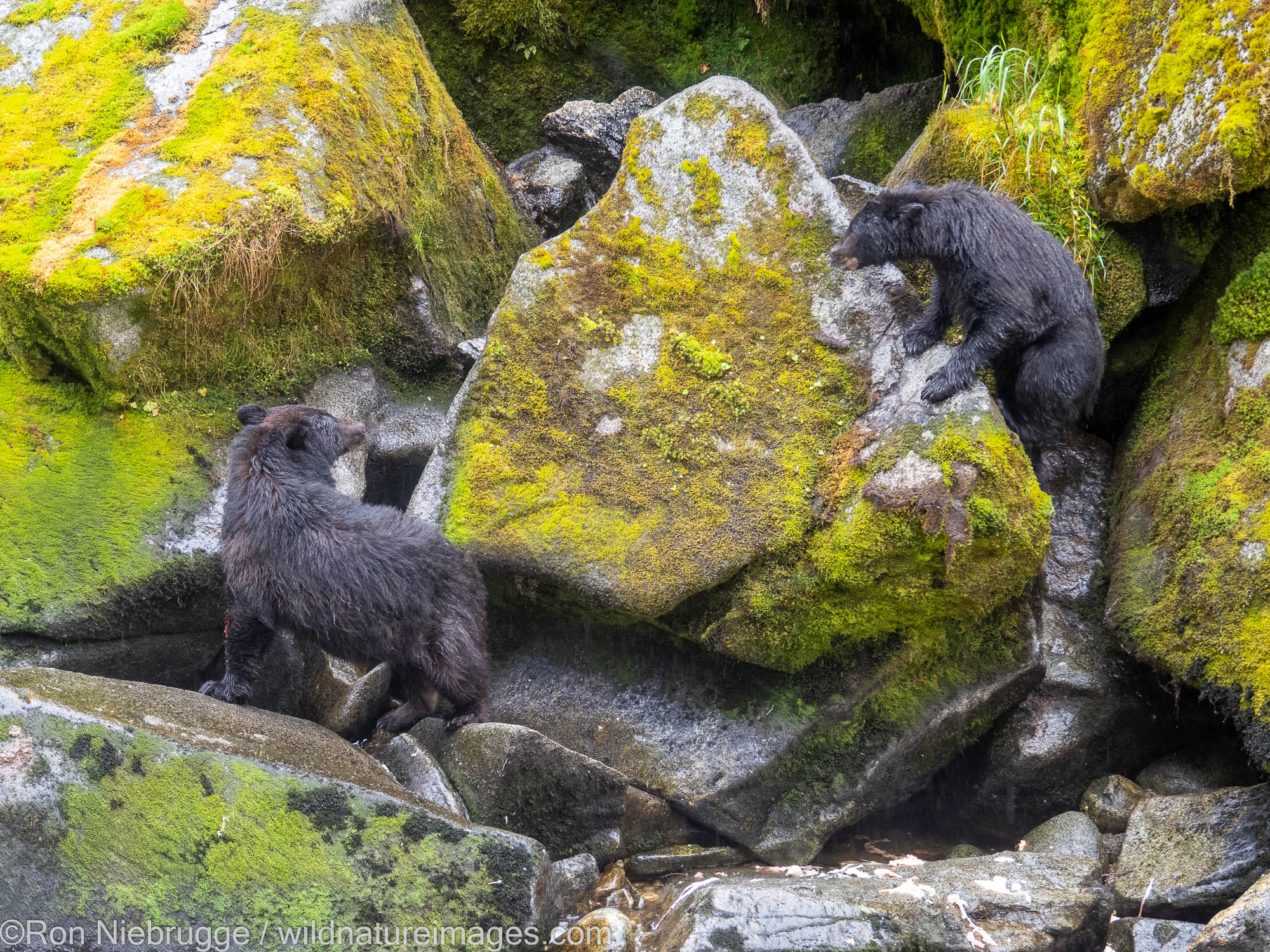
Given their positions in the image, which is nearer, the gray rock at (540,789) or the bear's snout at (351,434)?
the gray rock at (540,789)

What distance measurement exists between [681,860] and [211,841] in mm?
2689

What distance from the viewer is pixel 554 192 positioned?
10047mm

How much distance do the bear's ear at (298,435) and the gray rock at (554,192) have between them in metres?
4.83

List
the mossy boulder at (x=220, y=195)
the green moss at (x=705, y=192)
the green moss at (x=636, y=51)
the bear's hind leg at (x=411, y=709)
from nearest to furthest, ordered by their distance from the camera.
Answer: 1. the bear's hind leg at (x=411, y=709)
2. the mossy boulder at (x=220, y=195)
3. the green moss at (x=705, y=192)
4. the green moss at (x=636, y=51)

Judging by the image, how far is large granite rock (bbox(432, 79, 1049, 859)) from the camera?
5.35m

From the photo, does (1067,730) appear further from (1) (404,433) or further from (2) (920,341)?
(1) (404,433)

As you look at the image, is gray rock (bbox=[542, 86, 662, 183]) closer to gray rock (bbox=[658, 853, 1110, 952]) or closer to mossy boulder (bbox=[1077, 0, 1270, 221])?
mossy boulder (bbox=[1077, 0, 1270, 221])

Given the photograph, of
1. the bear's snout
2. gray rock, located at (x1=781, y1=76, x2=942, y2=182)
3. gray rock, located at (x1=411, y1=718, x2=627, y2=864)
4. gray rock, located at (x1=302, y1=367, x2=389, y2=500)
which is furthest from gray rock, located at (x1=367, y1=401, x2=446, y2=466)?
gray rock, located at (x1=781, y1=76, x2=942, y2=182)

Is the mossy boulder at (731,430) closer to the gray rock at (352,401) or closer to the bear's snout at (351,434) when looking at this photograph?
the bear's snout at (351,434)

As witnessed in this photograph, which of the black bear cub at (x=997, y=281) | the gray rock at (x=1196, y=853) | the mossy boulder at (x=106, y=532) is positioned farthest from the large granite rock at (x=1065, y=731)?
the mossy boulder at (x=106, y=532)

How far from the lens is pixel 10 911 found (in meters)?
3.87

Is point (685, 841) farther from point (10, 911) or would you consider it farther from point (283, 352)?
point (283, 352)

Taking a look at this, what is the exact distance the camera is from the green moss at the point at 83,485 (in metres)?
6.00

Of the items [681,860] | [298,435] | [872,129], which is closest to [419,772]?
[681,860]
